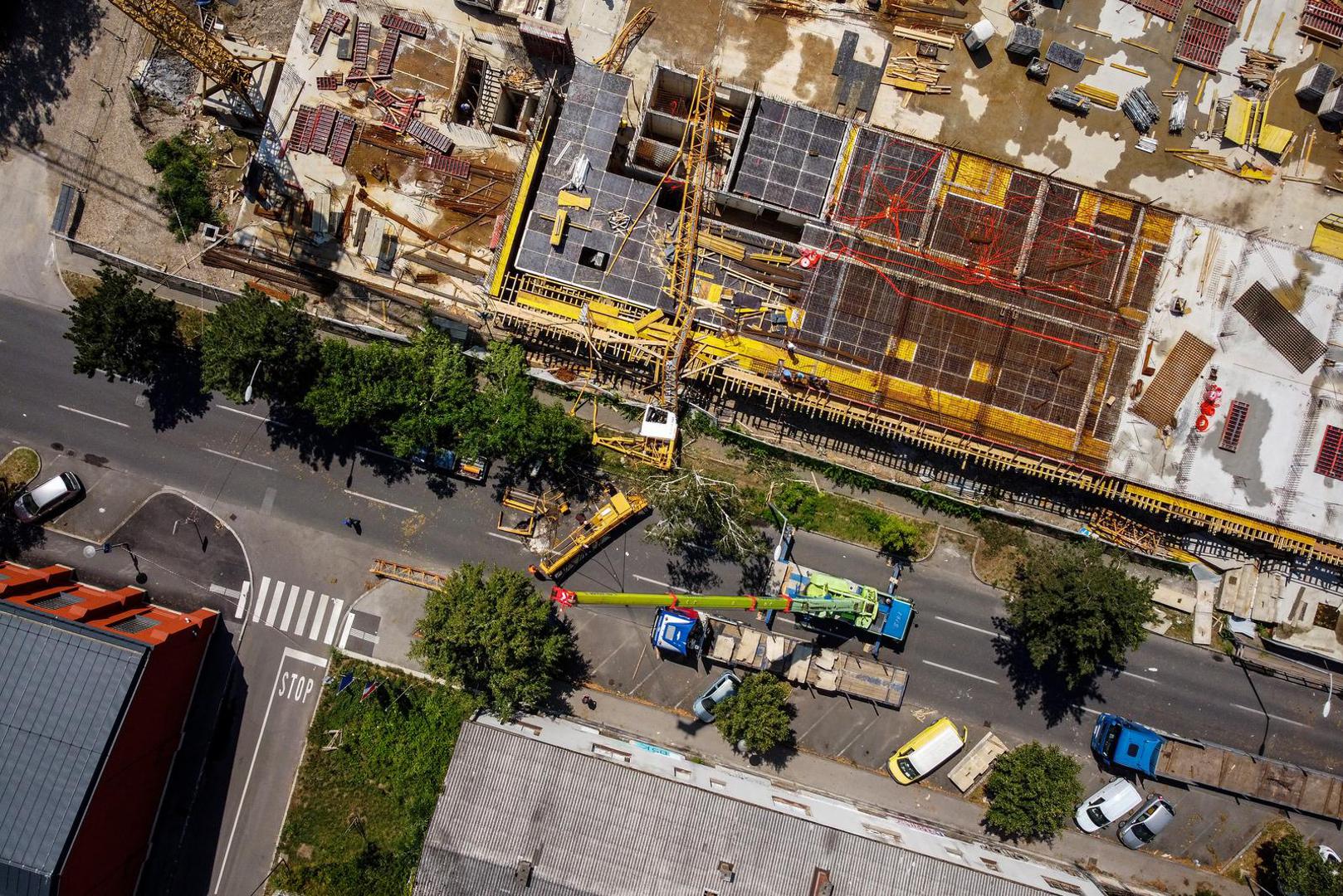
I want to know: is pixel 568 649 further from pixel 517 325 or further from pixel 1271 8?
pixel 1271 8

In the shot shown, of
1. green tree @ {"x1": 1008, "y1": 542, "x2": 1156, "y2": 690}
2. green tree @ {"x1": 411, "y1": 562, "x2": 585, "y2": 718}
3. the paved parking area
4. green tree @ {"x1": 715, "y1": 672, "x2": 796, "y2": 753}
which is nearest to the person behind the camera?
green tree @ {"x1": 411, "y1": 562, "x2": 585, "y2": 718}

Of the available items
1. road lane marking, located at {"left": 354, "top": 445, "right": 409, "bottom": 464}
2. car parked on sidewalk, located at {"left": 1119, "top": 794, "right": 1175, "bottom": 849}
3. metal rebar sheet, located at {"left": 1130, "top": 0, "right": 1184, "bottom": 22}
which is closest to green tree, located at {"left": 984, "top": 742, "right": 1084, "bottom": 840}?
car parked on sidewalk, located at {"left": 1119, "top": 794, "right": 1175, "bottom": 849}

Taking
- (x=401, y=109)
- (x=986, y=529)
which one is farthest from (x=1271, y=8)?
(x=401, y=109)

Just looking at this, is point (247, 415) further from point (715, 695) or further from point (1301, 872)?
point (1301, 872)

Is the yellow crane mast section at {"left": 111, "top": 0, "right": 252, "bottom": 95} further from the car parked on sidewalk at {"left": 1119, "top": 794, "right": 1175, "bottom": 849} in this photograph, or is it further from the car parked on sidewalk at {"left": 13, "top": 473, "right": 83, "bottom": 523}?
the car parked on sidewalk at {"left": 1119, "top": 794, "right": 1175, "bottom": 849}

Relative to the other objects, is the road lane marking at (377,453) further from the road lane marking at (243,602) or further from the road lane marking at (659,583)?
the road lane marking at (659,583)
